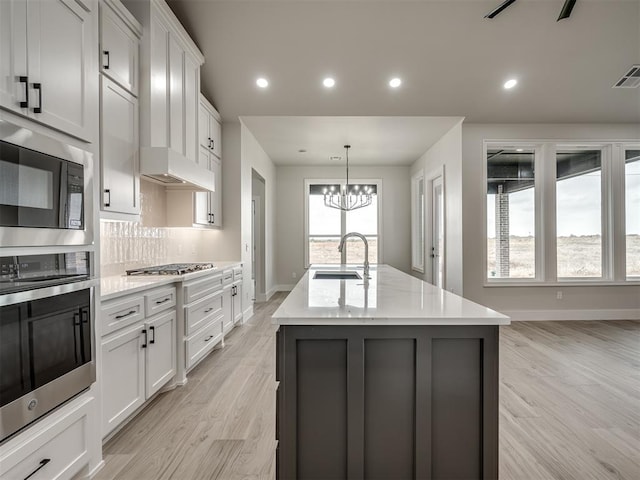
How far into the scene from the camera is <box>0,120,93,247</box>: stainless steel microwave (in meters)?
1.32

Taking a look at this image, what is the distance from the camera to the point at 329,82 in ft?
14.4

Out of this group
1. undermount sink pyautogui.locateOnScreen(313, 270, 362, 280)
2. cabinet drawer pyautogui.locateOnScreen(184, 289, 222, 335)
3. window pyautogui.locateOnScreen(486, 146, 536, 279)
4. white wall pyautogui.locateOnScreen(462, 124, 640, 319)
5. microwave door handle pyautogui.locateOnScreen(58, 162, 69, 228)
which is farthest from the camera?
window pyautogui.locateOnScreen(486, 146, 536, 279)

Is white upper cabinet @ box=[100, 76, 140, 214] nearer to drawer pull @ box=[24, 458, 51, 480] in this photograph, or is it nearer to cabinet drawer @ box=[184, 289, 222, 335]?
cabinet drawer @ box=[184, 289, 222, 335]

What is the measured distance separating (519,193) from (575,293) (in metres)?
1.70

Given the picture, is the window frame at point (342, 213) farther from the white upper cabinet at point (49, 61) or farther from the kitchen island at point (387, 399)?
the kitchen island at point (387, 399)

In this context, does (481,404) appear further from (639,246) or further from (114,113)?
(639,246)

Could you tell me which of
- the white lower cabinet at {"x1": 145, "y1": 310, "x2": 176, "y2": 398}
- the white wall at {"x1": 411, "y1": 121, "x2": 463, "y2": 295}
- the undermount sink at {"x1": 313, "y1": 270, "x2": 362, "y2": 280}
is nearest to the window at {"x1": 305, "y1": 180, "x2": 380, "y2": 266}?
the white wall at {"x1": 411, "y1": 121, "x2": 463, "y2": 295}

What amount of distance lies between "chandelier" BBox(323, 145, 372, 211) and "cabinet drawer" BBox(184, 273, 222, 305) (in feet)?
9.95

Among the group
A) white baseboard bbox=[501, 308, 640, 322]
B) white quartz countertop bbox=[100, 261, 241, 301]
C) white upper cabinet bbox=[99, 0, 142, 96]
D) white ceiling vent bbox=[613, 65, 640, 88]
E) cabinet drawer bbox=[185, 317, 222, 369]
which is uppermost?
white ceiling vent bbox=[613, 65, 640, 88]

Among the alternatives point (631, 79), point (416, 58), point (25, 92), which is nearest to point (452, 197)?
point (416, 58)

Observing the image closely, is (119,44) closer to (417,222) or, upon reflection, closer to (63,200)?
(63,200)

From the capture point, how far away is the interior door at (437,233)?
6.21 meters

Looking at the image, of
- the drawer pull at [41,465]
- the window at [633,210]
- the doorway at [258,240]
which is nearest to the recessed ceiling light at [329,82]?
the doorway at [258,240]

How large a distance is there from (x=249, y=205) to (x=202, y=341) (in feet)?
8.54
